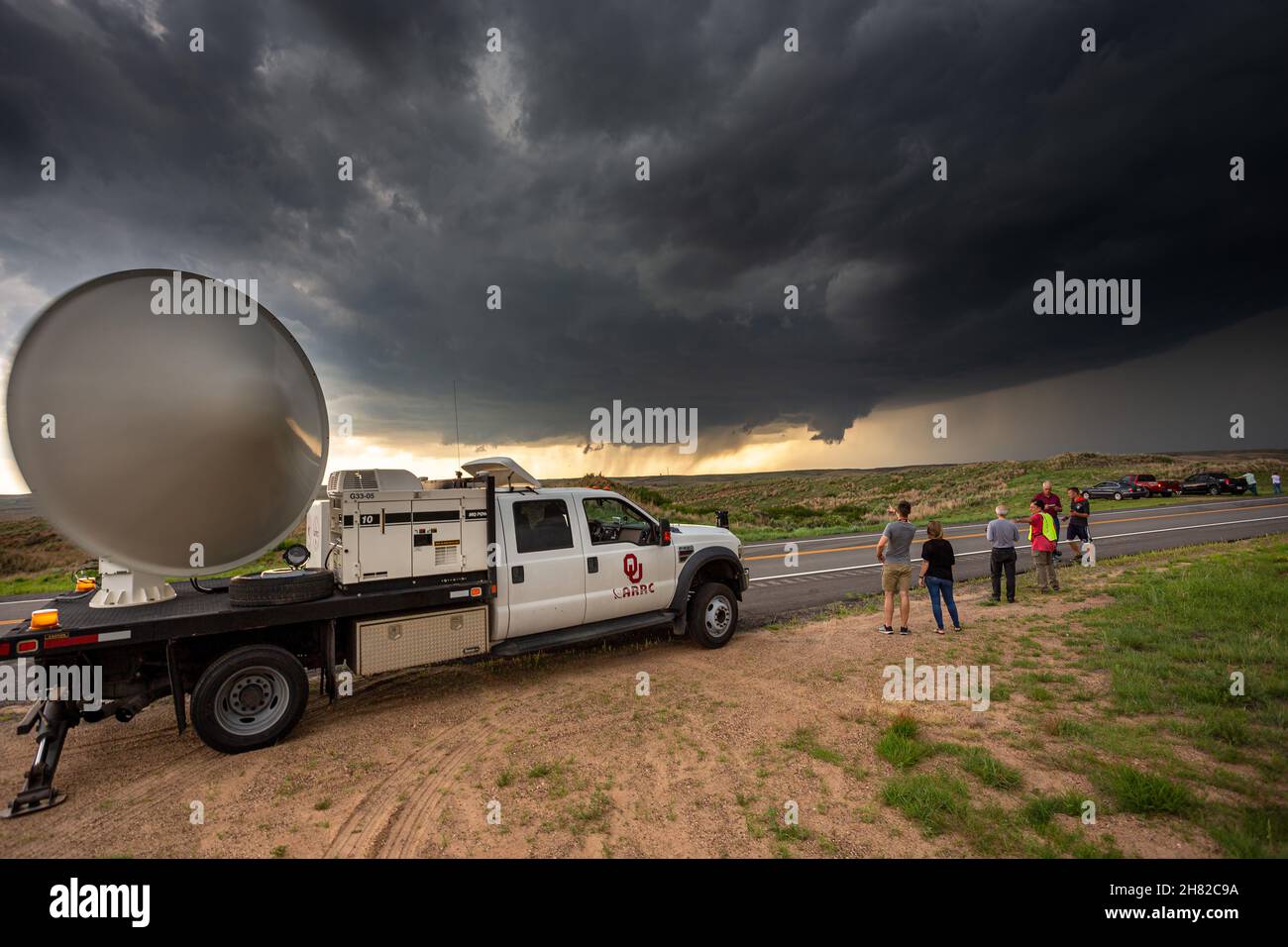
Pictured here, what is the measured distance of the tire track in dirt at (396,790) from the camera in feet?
12.1

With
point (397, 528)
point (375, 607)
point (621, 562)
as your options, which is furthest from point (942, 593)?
point (375, 607)

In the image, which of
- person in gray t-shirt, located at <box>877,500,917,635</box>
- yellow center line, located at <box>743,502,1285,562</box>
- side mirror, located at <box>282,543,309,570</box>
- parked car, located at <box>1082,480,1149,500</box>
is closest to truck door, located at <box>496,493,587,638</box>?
side mirror, located at <box>282,543,309,570</box>

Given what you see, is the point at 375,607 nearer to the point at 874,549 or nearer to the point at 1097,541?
the point at 874,549

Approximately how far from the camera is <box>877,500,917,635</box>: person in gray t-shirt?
826cm

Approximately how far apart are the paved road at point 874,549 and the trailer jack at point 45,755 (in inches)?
304

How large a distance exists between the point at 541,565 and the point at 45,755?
4124mm

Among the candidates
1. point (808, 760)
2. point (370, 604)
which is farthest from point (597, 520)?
point (808, 760)

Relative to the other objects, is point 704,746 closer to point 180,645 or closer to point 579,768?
point 579,768

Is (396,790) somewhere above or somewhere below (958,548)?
above

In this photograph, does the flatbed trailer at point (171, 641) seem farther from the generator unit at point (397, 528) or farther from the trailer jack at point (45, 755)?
the generator unit at point (397, 528)

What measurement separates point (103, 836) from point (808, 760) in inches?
195

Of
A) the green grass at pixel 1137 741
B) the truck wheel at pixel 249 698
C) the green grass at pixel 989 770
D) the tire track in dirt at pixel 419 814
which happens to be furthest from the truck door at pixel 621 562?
the green grass at pixel 989 770

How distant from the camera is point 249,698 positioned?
504cm

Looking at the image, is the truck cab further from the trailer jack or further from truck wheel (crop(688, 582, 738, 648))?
the trailer jack
